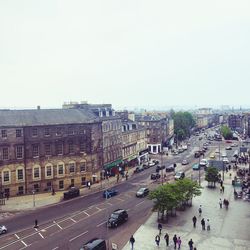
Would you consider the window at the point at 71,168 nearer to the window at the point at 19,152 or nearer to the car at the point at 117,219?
the window at the point at 19,152

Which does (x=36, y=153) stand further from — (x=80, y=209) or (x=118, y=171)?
(x=118, y=171)

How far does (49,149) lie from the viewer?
65188 mm

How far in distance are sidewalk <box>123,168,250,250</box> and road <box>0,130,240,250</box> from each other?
6.92 feet

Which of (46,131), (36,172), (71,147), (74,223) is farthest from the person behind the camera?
(71,147)

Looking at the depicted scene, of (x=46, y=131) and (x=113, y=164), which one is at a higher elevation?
(x=46, y=131)

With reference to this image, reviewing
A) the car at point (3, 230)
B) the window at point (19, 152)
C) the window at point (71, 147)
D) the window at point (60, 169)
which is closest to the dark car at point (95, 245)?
the car at point (3, 230)

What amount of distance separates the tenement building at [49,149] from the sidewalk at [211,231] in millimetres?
24030

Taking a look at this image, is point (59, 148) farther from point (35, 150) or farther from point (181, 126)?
point (181, 126)

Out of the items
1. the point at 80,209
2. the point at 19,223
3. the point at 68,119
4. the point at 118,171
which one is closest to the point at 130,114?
the point at 118,171

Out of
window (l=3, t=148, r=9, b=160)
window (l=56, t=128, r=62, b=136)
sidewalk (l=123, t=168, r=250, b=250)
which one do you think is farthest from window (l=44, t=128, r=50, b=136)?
sidewalk (l=123, t=168, r=250, b=250)

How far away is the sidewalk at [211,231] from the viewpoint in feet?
123

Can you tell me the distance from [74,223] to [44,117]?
1079 inches

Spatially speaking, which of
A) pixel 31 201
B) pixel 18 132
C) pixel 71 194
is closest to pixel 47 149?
pixel 18 132

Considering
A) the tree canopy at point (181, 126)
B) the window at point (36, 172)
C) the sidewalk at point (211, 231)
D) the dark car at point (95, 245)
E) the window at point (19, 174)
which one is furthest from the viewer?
the tree canopy at point (181, 126)
